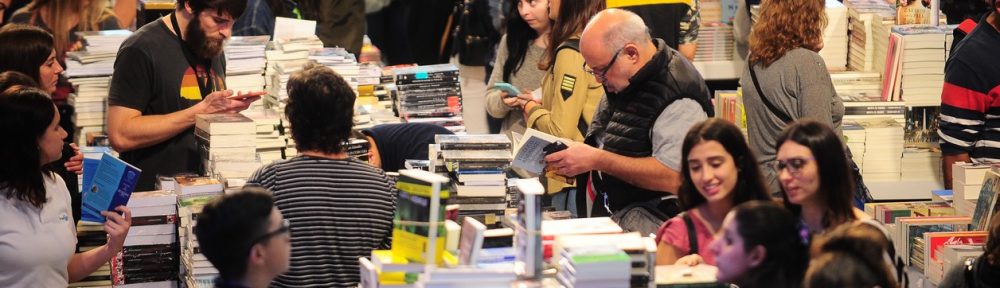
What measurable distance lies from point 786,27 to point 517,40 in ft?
4.96

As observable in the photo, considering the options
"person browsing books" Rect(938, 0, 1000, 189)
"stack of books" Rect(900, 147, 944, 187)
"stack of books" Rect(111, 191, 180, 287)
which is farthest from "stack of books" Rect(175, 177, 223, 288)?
"stack of books" Rect(900, 147, 944, 187)

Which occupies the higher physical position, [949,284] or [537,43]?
[537,43]

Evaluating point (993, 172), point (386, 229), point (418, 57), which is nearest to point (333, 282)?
point (386, 229)

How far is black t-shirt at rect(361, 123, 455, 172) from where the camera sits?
614cm

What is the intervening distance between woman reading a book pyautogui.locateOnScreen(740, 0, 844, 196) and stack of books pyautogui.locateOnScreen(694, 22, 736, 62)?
103 inches

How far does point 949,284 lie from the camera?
427 centimetres

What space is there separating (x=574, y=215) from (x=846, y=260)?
2832 millimetres

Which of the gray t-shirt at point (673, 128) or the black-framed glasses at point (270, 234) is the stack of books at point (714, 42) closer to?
the gray t-shirt at point (673, 128)

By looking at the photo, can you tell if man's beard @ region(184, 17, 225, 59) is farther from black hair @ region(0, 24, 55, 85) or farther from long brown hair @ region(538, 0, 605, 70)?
long brown hair @ region(538, 0, 605, 70)

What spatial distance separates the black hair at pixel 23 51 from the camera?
237 inches

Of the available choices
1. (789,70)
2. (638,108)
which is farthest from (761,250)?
(789,70)

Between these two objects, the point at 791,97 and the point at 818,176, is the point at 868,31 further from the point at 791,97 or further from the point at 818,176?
the point at 818,176

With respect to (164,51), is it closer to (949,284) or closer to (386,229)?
(386,229)

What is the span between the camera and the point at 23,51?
19.8ft
